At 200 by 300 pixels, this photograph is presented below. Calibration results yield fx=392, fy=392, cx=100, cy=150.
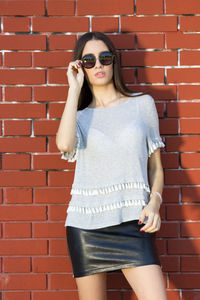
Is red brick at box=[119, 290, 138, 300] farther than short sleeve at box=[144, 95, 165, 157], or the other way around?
red brick at box=[119, 290, 138, 300]

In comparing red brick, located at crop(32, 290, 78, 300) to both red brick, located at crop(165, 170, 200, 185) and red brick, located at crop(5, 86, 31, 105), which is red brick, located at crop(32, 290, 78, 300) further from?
red brick, located at crop(5, 86, 31, 105)

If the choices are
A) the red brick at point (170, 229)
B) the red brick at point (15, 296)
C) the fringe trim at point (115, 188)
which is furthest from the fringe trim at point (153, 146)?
the red brick at point (15, 296)

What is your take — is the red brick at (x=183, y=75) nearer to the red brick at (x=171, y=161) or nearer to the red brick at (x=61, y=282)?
the red brick at (x=171, y=161)


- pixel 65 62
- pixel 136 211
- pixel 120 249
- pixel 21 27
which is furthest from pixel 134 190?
pixel 21 27

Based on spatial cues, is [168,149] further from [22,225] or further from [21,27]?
[21,27]

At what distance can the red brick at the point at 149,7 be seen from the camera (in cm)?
277

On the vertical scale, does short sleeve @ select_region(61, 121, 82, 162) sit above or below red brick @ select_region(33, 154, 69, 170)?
above

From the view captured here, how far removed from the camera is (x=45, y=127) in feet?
9.16

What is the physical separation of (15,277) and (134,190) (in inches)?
47.4

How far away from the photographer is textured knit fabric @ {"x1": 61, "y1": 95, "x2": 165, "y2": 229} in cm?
222

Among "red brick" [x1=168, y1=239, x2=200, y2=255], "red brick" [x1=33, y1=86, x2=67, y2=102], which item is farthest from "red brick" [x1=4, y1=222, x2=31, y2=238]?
"red brick" [x1=168, y1=239, x2=200, y2=255]

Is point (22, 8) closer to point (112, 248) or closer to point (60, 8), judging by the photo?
point (60, 8)

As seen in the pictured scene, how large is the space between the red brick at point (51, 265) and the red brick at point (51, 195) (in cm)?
41

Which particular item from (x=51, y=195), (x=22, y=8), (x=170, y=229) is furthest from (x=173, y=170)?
(x=22, y=8)
